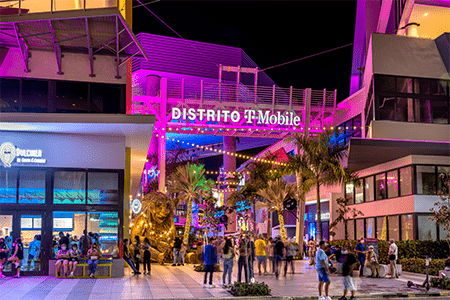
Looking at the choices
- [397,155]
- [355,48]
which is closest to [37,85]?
[397,155]

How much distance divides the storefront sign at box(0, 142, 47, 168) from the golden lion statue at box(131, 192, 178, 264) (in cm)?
1168

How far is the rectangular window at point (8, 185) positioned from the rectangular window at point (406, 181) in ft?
67.8

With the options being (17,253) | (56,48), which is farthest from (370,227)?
(56,48)

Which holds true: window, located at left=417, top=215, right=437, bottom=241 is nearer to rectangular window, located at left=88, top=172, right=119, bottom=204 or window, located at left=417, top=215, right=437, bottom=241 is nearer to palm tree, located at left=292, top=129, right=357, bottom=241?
palm tree, located at left=292, top=129, right=357, bottom=241

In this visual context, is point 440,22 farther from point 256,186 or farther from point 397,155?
point 256,186

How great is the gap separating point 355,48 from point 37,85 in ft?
122

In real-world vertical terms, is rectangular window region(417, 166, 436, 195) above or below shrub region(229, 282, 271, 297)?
above

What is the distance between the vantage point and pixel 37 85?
21.4 m

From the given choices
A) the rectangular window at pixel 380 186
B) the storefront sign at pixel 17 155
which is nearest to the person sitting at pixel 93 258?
the storefront sign at pixel 17 155

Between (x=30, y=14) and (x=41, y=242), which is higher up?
(x=30, y=14)

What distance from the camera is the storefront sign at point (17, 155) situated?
20.4 meters

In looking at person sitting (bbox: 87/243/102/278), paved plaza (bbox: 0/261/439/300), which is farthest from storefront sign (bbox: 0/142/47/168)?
paved plaza (bbox: 0/261/439/300)

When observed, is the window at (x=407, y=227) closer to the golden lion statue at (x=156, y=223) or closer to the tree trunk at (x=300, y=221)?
the tree trunk at (x=300, y=221)

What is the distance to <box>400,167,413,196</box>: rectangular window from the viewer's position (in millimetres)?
28391
